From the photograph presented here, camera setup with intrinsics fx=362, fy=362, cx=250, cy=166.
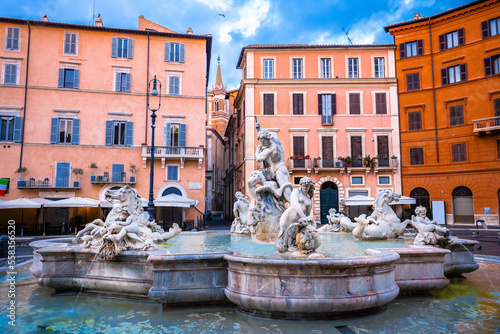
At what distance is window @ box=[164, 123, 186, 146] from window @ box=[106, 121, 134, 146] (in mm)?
2642

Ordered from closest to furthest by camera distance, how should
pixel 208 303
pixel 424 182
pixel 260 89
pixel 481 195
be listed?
pixel 208 303, pixel 481 195, pixel 424 182, pixel 260 89

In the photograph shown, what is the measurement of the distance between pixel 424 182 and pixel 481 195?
12.6ft

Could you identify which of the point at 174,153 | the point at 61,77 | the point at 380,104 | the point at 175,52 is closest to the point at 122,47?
the point at 175,52

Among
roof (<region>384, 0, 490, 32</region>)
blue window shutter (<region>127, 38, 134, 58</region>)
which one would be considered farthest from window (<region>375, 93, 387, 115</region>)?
blue window shutter (<region>127, 38, 134, 58</region>)

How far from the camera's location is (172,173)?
2792cm

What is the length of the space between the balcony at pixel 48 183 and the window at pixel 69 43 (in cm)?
979

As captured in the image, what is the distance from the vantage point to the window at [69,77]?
90.5 feet

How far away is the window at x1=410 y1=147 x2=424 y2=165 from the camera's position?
93.8 ft

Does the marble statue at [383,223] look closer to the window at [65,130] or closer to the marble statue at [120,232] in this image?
the marble statue at [120,232]

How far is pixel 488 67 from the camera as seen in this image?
26.4 metres

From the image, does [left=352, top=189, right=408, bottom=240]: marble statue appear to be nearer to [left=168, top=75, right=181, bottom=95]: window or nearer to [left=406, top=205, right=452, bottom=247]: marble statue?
[left=406, top=205, right=452, bottom=247]: marble statue

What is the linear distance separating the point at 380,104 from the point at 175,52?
17.4 meters

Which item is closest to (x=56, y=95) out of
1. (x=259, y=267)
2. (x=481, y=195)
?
(x=259, y=267)

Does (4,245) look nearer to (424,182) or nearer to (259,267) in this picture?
(259,267)
